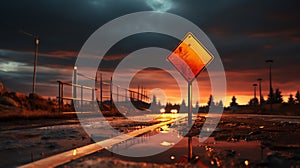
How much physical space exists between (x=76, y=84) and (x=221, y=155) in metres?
21.9

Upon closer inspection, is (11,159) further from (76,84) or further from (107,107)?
(107,107)

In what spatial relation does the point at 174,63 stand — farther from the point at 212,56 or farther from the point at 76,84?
the point at 76,84

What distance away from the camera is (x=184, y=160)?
4211mm

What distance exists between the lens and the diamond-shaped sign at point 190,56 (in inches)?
384

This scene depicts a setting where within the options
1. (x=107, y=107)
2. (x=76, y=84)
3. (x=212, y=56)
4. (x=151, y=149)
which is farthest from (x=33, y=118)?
(x=107, y=107)

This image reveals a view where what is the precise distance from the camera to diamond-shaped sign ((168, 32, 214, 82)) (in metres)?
9.77

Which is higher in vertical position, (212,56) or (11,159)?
(212,56)

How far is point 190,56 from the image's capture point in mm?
9969

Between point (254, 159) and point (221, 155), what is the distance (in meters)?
0.47

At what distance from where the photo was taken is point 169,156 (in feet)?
15.0

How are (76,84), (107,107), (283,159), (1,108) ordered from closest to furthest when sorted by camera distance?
(283,159) → (1,108) → (76,84) → (107,107)

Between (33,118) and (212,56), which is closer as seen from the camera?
(212,56)

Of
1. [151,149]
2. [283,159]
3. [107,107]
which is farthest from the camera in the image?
[107,107]

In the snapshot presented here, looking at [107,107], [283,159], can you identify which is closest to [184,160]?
[283,159]
